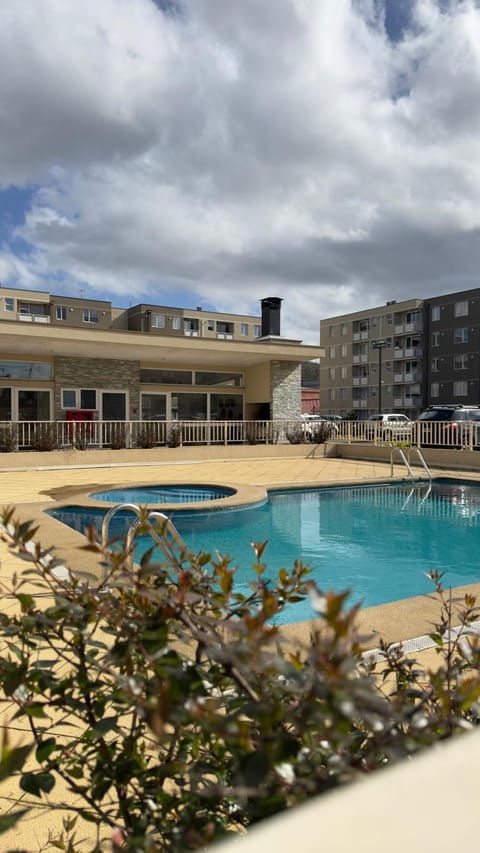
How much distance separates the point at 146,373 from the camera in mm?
21375

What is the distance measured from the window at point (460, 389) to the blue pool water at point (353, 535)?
36966mm

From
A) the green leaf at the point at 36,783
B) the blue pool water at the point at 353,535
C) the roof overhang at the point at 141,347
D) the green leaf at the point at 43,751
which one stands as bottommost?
the blue pool water at the point at 353,535

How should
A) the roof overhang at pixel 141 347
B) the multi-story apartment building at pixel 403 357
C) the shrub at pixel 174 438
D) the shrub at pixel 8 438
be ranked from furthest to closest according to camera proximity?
the multi-story apartment building at pixel 403 357
the shrub at pixel 174 438
the shrub at pixel 8 438
the roof overhang at pixel 141 347

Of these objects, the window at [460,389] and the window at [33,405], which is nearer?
the window at [33,405]

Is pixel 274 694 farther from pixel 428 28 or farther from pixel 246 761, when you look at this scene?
pixel 428 28

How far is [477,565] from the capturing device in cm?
745

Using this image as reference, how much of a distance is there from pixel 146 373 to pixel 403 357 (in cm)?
3693

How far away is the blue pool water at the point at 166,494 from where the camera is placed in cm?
1171

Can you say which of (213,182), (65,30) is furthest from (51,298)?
(65,30)

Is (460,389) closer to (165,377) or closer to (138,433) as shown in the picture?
(165,377)

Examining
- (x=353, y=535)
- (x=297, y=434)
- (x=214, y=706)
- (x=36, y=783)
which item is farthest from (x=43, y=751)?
(x=297, y=434)

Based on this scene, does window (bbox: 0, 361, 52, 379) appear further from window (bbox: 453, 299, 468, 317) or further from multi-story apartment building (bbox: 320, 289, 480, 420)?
window (bbox: 453, 299, 468, 317)

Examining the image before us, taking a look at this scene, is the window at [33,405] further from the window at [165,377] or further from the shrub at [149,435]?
the window at [165,377]

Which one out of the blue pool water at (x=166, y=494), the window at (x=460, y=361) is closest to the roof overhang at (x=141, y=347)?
the blue pool water at (x=166, y=494)
